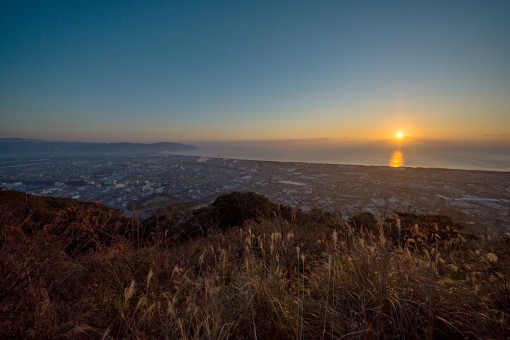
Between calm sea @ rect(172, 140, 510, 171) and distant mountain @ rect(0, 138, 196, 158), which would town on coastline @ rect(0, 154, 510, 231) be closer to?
calm sea @ rect(172, 140, 510, 171)

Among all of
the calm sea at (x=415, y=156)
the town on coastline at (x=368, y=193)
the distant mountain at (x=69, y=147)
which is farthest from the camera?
the distant mountain at (x=69, y=147)

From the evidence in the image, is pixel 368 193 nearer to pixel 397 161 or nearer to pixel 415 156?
pixel 397 161

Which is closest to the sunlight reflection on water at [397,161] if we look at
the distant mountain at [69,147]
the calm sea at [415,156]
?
the calm sea at [415,156]

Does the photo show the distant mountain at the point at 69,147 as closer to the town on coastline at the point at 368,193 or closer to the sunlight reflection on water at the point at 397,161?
the town on coastline at the point at 368,193

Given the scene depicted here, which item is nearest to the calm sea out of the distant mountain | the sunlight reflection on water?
the sunlight reflection on water

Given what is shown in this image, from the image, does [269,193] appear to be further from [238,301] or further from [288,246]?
[238,301]

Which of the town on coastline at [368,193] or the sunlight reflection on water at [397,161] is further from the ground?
the sunlight reflection on water at [397,161]

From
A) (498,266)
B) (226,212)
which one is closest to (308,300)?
(498,266)

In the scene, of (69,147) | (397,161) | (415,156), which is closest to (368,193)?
(397,161)

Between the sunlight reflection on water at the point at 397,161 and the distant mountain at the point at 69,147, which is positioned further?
the distant mountain at the point at 69,147
